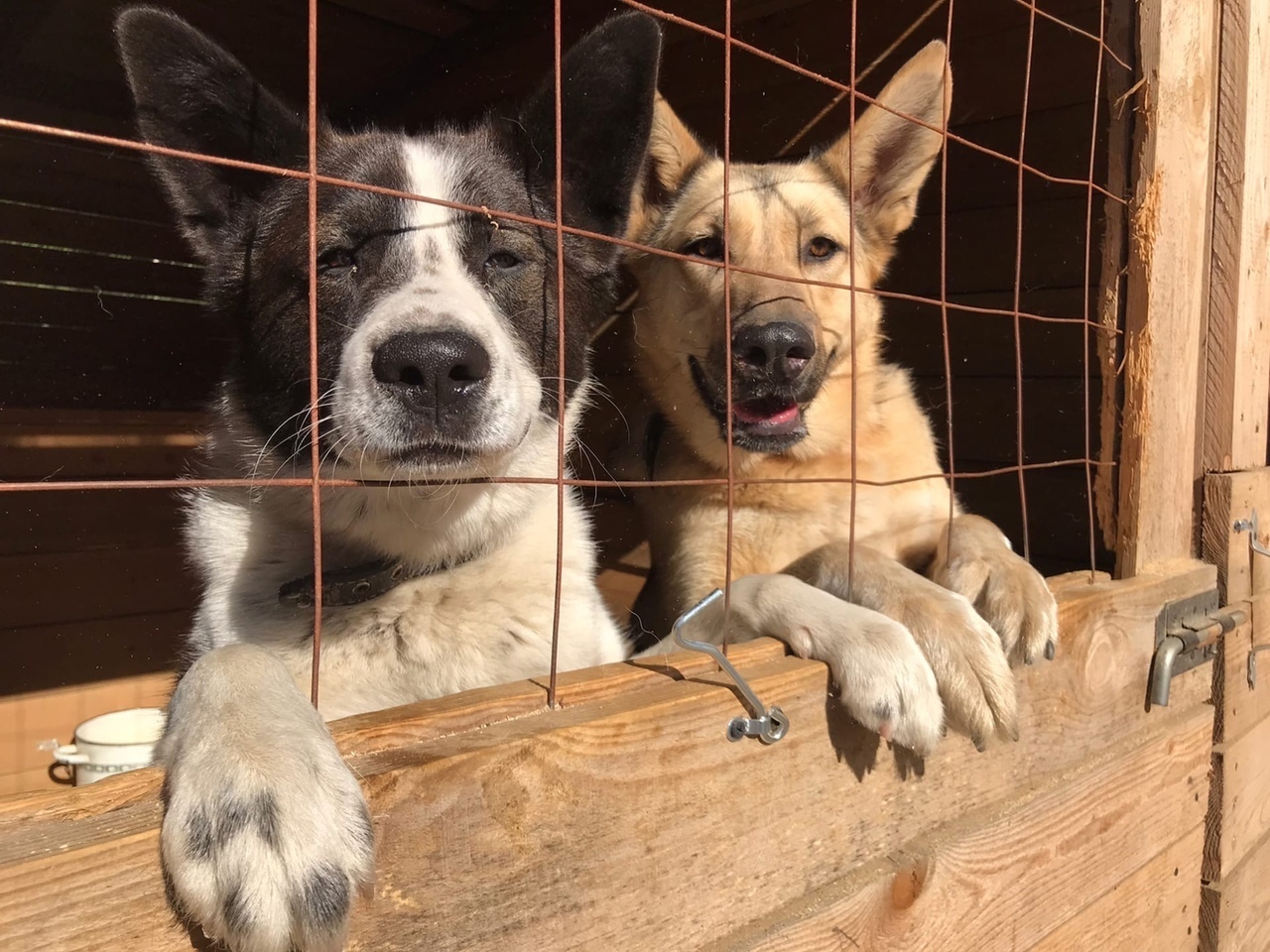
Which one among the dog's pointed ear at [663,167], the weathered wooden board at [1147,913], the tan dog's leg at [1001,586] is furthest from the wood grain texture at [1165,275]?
the dog's pointed ear at [663,167]

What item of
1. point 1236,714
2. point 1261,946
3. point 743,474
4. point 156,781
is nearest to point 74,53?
point 743,474

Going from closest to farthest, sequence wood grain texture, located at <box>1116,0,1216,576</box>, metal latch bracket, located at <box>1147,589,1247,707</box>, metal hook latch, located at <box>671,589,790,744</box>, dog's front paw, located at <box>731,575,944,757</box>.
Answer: metal hook latch, located at <box>671,589,790,744</box>
dog's front paw, located at <box>731,575,944,757</box>
metal latch bracket, located at <box>1147,589,1247,707</box>
wood grain texture, located at <box>1116,0,1216,576</box>

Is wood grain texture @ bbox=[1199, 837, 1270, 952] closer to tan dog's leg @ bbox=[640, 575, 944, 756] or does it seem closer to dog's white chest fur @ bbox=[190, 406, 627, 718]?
tan dog's leg @ bbox=[640, 575, 944, 756]

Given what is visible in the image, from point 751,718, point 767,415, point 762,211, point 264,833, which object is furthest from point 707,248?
point 264,833

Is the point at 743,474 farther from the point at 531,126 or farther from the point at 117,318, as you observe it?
the point at 117,318

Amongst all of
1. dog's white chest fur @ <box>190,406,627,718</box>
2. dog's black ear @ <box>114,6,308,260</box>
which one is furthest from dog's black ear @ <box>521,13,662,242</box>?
dog's white chest fur @ <box>190,406,627,718</box>

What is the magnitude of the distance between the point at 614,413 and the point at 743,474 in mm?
1167

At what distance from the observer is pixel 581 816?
98 centimetres

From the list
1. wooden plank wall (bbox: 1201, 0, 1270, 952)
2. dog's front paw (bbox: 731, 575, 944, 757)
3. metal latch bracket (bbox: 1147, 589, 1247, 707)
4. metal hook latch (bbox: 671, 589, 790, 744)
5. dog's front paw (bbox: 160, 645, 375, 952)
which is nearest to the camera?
dog's front paw (bbox: 160, 645, 375, 952)

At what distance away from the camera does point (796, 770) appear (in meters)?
1.21

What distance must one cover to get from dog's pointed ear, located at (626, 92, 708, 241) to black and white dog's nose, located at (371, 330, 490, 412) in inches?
50.9

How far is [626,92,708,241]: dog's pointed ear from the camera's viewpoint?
2488mm

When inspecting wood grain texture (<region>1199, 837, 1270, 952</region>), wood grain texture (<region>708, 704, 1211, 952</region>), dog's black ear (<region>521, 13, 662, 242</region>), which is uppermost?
dog's black ear (<region>521, 13, 662, 242</region>)

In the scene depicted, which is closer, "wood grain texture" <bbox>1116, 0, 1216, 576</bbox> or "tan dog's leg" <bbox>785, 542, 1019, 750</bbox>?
"tan dog's leg" <bbox>785, 542, 1019, 750</bbox>
